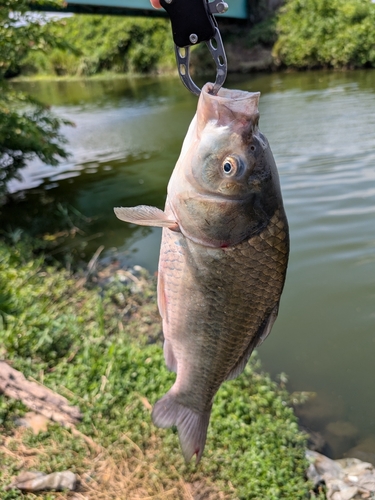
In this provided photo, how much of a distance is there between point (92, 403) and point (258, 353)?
2.05 m

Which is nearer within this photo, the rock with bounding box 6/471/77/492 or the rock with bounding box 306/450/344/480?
the rock with bounding box 6/471/77/492

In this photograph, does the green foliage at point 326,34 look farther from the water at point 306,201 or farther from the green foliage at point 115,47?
the green foliage at point 115,47

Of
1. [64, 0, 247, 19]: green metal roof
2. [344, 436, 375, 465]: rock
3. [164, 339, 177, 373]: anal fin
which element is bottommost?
[344, 436, 375, 465]: rock

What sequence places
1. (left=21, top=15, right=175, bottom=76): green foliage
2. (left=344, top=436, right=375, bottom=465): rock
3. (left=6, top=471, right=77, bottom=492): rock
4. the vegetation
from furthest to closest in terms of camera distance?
(left=21, top=15, right=175, bottom=76): green foliage < (left=344, top=436, right=375, bottom=465): rock < the vegetation < (left=6, top=471, right=77, bottom=492): rock

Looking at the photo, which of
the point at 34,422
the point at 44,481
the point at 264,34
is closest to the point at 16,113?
the point at 34,422

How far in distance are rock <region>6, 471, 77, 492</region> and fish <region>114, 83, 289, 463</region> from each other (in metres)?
1.65

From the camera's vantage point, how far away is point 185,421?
220cm

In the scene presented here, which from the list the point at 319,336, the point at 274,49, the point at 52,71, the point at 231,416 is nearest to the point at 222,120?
the point at 231,416

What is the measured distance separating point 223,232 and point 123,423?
7.94ft

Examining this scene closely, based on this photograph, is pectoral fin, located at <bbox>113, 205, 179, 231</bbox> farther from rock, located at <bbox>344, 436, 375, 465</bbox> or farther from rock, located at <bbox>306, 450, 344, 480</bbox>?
rock, located at <bbox>344, 436, 375, 465</bbox>

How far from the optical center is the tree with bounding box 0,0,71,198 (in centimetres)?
730

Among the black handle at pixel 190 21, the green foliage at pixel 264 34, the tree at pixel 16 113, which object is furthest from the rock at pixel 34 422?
the green foliage at pixel 264 34

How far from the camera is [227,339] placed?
1948 mm

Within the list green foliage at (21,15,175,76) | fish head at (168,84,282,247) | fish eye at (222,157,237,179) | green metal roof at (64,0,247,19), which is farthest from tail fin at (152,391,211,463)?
green foliage at (21,15,175,76)
